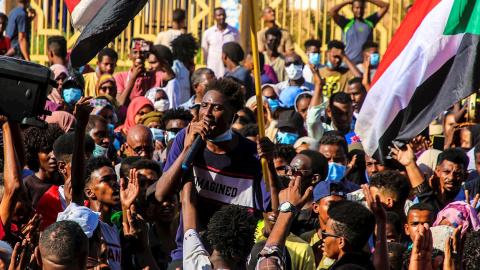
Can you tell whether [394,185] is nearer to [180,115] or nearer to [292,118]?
[180,115]

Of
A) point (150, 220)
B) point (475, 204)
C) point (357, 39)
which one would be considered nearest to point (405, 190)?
point (475, 204)

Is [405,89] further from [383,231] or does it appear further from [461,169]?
[461,169]

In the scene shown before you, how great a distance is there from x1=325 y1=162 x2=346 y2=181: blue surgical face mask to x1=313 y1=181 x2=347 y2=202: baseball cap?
106 cm

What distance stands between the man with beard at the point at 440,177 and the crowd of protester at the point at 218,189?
1 centimetres

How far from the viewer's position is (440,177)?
9.64 m

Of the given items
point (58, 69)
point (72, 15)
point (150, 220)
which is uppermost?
point (72, 15)

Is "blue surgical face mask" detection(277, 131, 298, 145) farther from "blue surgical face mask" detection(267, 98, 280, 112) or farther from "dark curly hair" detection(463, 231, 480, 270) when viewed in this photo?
"dark curly hair" detection(463, 231, 480, 270)

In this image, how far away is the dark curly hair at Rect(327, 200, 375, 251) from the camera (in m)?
5.77

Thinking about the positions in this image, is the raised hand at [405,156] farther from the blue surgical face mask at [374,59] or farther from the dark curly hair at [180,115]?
the blue surgical face mask at [374,59]

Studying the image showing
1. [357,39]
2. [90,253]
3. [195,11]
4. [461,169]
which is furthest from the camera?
[195,11]

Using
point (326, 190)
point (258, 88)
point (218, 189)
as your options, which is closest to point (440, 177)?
point (326, 190)

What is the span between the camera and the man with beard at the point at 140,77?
41.9ft

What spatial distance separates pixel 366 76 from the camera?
14.5 meters

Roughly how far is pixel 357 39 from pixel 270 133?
221 inches
